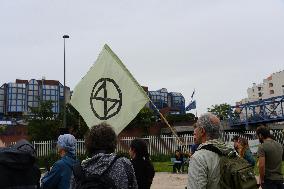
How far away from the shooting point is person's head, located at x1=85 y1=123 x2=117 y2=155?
13.8ft

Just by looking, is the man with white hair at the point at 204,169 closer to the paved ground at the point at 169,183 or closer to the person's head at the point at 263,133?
the person's head at the point at 263,133

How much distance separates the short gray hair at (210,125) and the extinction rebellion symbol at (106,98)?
3.51 m

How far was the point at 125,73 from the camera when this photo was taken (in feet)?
25.5

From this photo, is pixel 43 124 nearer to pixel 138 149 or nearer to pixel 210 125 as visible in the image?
pixel 138 149

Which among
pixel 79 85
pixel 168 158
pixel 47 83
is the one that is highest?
pixel 47 83

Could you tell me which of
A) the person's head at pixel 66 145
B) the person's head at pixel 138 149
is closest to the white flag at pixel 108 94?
the person's head at pixel 138 149

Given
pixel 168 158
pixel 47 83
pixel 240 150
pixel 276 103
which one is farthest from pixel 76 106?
pixel 47 83

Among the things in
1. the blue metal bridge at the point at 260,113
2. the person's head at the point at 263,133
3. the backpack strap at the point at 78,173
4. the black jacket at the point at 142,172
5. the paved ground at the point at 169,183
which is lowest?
the paved ground at the point at 169,183

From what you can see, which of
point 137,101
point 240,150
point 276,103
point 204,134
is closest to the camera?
point 204,134

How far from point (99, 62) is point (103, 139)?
156 inches

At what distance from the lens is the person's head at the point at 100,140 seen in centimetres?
421

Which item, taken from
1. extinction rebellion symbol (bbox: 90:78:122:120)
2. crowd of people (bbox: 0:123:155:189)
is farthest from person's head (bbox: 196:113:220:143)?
extinction rebellion symbol (bbox: 90:78:122:120)

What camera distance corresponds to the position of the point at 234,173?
12.9ft

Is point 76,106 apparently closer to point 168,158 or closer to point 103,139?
point 103,139
